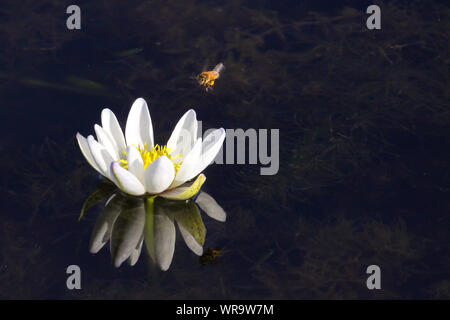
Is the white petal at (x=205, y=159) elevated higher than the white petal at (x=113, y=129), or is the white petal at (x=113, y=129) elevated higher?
the white petal at (x=113, y=129)

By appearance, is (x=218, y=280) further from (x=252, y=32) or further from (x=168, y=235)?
(x=252, y=32)

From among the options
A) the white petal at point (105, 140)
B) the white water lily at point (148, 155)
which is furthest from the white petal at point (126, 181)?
the white petal at point (105, 140)

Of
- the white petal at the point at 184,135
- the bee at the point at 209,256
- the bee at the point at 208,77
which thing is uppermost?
the bee at the point at 208,77

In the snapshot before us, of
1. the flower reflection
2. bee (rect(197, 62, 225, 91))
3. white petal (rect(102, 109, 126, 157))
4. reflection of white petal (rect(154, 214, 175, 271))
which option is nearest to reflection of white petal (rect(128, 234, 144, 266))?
the flower reflection

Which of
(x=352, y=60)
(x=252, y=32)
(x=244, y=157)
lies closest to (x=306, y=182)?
(x=244, y=157)

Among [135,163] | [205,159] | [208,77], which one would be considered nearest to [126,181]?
[135,163]

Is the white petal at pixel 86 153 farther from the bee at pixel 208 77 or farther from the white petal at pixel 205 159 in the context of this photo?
the bee at pixel 208 77
